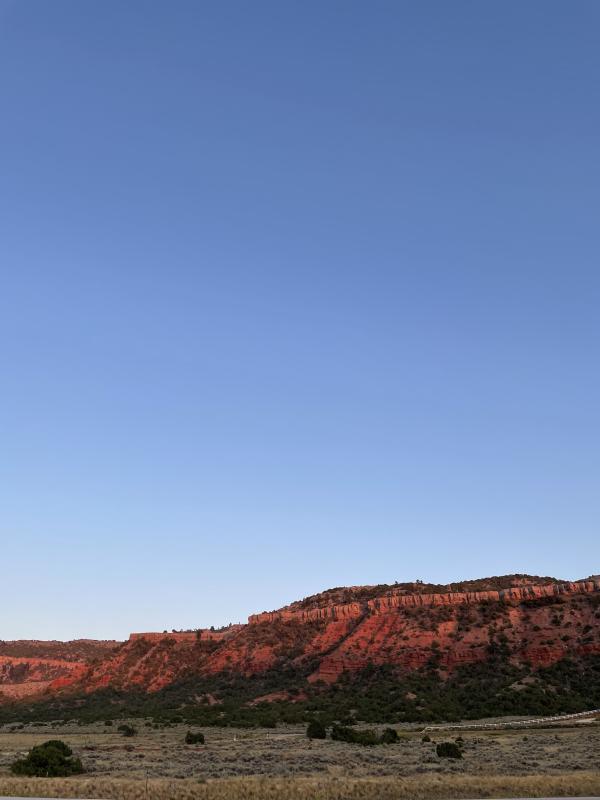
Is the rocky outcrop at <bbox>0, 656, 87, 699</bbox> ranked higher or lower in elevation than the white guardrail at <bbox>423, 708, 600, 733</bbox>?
higher

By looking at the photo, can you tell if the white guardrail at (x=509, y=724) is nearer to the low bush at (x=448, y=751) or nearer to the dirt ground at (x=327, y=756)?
the dirt ground at (x=327, y=756)

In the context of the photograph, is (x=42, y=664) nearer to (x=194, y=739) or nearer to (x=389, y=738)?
(x=194, y=739)

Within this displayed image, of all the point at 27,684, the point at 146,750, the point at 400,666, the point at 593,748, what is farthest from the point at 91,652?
the point at 593,748

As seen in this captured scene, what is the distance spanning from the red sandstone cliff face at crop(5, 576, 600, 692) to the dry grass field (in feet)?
128

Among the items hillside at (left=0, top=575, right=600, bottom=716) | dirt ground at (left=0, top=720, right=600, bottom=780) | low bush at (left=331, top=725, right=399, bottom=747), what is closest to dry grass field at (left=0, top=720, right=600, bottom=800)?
dirt ground at (left=0, top=720, right=600, bottom=780)

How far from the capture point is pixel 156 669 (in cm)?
10388

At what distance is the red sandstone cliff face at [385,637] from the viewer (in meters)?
80.8

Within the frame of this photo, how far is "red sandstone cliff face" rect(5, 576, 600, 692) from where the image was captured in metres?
80.8

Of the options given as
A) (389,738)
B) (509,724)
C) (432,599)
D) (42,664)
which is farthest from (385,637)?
(42,664)

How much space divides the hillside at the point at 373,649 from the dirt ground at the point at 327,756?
70.7 ft

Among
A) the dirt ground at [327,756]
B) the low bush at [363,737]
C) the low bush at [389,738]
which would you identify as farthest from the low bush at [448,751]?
the low bush at [389,738]

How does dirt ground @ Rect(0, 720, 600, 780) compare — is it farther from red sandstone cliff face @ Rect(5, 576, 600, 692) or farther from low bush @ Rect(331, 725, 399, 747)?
red sandstone cliff face @ Rect(5, 576, 600, 692)

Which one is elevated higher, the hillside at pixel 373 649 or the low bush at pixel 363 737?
the hillside at pixel 373 649

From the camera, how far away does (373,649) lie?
88.1 m
